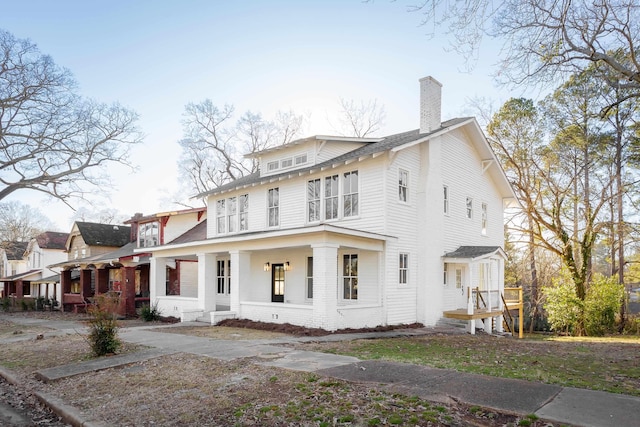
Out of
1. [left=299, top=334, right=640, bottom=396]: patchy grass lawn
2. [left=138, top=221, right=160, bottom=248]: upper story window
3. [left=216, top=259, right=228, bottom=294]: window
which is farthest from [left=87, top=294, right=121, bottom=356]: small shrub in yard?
[left=138, top=221, right=160, bottom=248]: upper story window

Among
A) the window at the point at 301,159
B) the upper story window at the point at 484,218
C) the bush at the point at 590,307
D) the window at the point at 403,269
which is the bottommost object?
the bush at the point at 590,307

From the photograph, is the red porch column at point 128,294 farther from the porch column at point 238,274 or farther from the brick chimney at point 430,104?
the brick chimney at point 430,104

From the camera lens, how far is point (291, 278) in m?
19.1

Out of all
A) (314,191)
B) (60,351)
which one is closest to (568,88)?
(314,191)

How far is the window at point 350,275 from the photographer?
17016 millimetres

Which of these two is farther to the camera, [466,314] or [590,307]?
[590,307]

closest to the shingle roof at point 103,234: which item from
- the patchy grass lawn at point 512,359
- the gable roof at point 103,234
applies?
the gable roof at point 103,234

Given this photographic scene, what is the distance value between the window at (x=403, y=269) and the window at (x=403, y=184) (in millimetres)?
2098

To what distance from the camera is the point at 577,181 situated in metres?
27.5

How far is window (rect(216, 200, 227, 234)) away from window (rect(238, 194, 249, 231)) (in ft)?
4.25

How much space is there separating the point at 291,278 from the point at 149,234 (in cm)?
1170

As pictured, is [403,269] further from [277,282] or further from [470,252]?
[277,282]

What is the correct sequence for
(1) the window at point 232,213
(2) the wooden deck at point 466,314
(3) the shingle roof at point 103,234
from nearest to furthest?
(2) the wooden deck at point 466,314, (1) the window at point 232,213, (3) the shingle roof at point 103,234

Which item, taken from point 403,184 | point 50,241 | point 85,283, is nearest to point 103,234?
point 85,283
